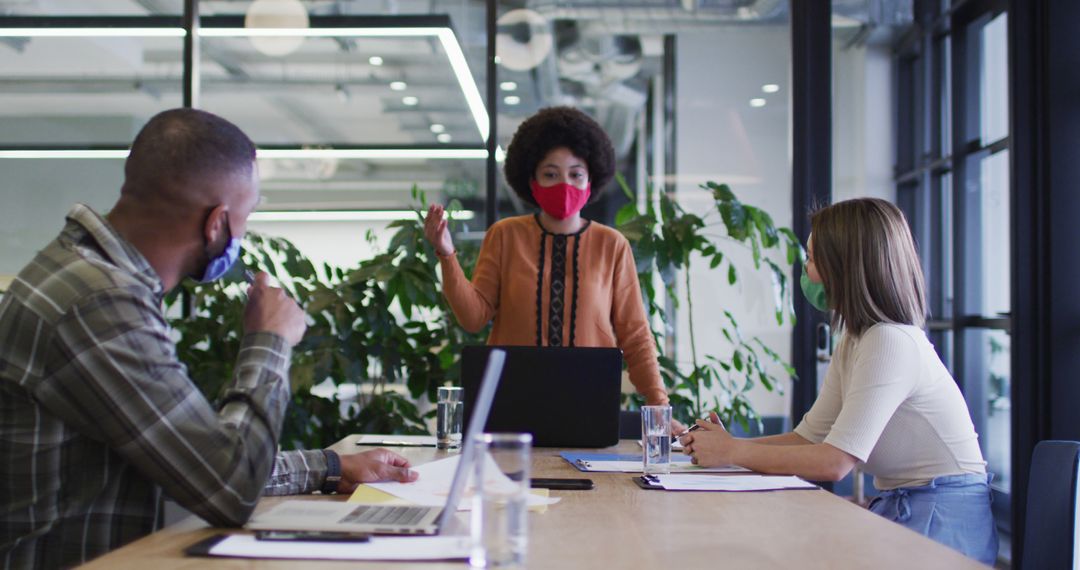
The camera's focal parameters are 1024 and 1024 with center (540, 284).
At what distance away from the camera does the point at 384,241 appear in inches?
173

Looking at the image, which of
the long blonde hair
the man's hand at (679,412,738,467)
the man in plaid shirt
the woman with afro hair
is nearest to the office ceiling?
the woman with afro hair

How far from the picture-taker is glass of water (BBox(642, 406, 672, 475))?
189 cm

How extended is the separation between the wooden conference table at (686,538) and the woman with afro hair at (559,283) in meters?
1.08

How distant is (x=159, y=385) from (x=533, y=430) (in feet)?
3.54

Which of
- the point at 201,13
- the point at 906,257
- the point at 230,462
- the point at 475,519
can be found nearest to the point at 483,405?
the point at 475,519

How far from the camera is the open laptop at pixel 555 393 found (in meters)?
2.15

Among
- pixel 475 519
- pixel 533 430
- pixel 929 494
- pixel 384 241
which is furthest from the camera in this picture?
pixel 384 241

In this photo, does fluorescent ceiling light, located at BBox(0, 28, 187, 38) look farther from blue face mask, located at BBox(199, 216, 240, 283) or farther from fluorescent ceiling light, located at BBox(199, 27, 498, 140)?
blue face mask, located at BBox(199, 216, 240, 283)

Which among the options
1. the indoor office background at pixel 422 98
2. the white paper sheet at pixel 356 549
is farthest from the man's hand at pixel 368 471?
the indoor office background at pixel 422 98

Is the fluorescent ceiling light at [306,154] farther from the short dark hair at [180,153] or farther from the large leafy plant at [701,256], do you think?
the short dark hair at [180,153]

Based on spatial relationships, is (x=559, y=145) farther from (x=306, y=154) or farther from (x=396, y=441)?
(x=306, y=154)

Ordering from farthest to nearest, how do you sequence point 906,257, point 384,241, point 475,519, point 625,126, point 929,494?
point 625,126, point 384,241, point 906,257, point 929,494, point 475,519

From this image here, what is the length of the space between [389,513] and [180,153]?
58 centimetres

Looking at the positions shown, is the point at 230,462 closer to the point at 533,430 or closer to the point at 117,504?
the point at 117,504
